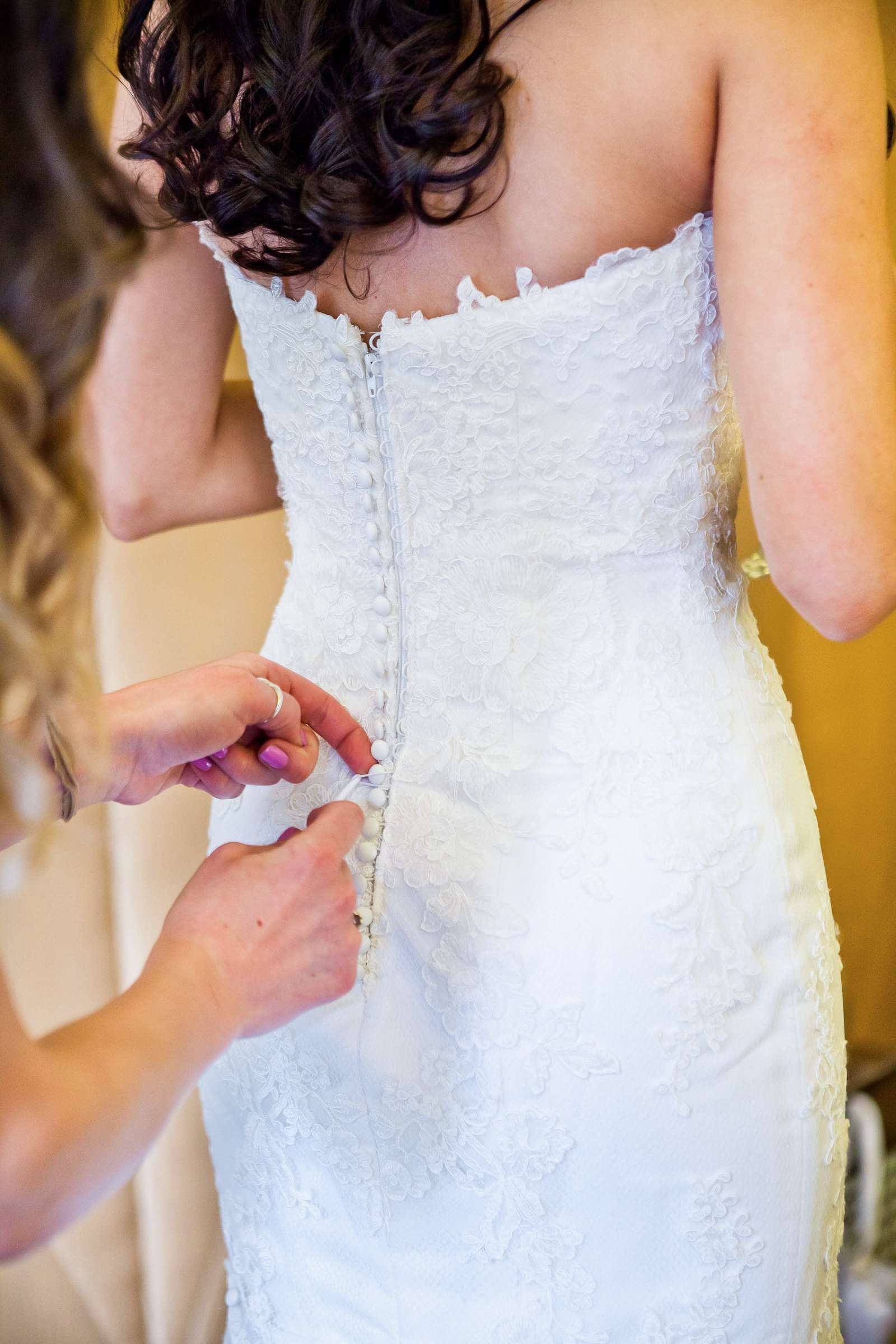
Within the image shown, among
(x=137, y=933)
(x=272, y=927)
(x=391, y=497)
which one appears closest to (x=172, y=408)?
(x=391, y=497)

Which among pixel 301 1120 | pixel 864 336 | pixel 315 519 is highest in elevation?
pixel 864 336

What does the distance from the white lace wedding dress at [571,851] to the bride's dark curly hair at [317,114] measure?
0.22ft

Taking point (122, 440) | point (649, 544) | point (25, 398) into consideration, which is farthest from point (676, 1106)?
point (122, 440)

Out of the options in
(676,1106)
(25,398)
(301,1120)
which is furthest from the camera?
(301,1120)

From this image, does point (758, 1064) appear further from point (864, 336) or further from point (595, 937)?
point (864, 336)

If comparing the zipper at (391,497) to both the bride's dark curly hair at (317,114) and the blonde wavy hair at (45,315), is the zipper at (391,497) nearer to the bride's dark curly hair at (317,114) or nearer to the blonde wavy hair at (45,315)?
the bride's dark curly hair at (317,114)

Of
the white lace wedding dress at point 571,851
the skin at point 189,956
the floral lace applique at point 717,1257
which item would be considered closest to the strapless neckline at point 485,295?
the white lace wedding dress at point 571,851

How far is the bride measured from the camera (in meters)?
0.73

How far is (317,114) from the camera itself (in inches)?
30.2

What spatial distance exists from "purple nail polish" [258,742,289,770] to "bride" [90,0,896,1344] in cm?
6

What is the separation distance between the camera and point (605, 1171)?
0.82m

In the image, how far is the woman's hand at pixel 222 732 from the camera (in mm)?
813

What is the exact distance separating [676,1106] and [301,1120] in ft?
1.01

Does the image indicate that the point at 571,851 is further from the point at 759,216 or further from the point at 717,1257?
the point at 759,216
